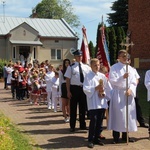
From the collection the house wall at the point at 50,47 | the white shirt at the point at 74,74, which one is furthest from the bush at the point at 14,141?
the house wall at the point at 50,47

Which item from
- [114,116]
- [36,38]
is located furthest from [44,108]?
[36,38]

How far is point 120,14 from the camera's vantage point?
152ft

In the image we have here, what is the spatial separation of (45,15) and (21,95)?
63.1 metres

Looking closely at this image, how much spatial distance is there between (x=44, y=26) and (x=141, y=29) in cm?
2603

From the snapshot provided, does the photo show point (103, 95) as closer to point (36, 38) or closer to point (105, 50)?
point (105, 50)

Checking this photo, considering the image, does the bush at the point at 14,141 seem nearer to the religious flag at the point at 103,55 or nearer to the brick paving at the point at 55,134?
the brick paving at the point at 55,134

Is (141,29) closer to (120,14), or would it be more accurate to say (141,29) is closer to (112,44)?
(112,44)

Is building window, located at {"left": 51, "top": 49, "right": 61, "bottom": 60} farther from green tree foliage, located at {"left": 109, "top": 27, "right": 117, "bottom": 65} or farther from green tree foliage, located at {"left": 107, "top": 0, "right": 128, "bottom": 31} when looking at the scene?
green tree foliage, located at {"left": 109, "top": 27, "right": 117, "bottom": 65}

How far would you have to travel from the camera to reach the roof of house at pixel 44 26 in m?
47.3

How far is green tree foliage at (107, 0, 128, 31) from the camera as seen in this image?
151 ft

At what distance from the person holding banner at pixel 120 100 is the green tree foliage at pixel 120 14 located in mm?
38624

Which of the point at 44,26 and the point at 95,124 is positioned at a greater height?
the point at 44,26

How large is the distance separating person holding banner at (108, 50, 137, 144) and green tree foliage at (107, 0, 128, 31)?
3862cm

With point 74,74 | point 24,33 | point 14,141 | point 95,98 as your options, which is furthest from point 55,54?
point 95,98
